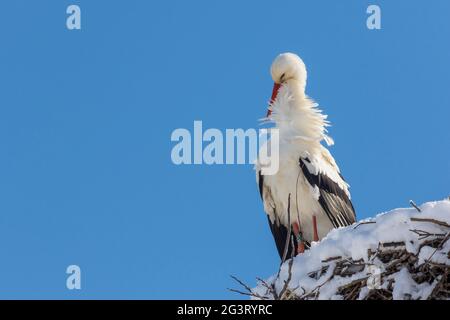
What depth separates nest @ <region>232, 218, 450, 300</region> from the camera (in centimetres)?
420

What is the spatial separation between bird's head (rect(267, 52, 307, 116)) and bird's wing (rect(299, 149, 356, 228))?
0.99 meters

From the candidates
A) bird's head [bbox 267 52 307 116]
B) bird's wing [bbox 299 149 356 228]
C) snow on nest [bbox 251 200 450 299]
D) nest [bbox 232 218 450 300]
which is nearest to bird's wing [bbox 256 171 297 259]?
bird's wing [bbox 299 149 356 228]

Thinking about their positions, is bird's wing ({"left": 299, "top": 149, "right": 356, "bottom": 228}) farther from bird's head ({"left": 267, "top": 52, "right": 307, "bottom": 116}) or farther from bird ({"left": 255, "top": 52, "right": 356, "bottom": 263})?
bird's head ({"left": 267, "top": 52, "right": 307, "bottom": 116})

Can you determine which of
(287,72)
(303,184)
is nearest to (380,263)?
(303,184)

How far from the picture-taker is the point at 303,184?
7.69 metres

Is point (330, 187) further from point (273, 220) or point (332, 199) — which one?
point (273, 220)

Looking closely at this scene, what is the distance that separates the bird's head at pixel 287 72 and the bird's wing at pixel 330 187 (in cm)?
99

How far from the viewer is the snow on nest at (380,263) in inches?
168

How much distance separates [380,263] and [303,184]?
3.24m

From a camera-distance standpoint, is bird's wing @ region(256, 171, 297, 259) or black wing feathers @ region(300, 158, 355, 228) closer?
black wing feathers @ region(300, 158, 355, 228)

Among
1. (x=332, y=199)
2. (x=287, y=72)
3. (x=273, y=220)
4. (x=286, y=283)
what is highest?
(x=287, y=72)

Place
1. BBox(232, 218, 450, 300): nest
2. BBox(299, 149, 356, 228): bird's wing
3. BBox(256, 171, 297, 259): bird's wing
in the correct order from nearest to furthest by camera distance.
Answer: BBox(232, 218, 450, 300): nest, BBox(299, 149, 356, 228): bird's wing, BBox(256, 171, 297, 259): bird's wing
